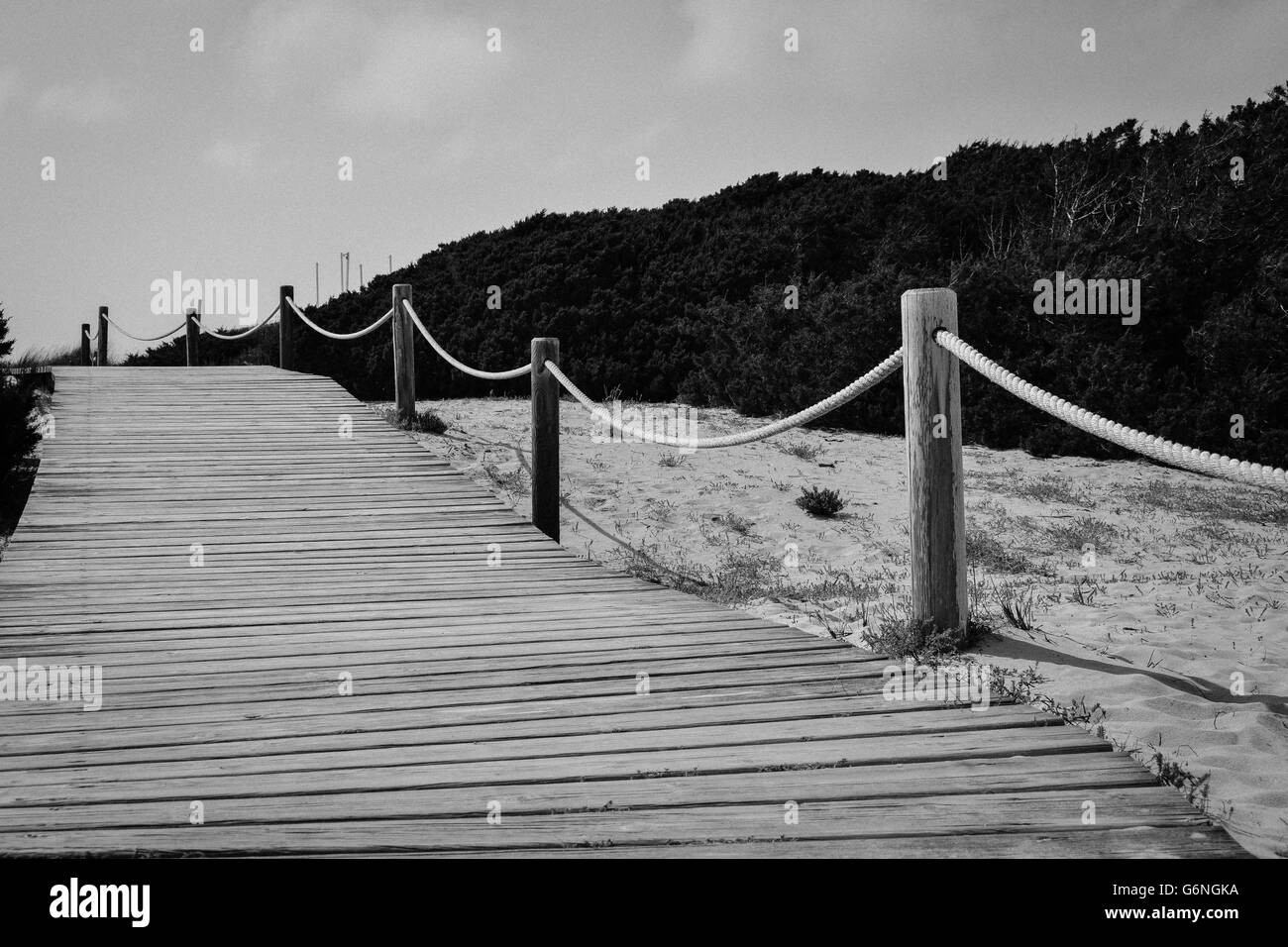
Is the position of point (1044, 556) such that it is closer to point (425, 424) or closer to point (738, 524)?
point (738, 524)

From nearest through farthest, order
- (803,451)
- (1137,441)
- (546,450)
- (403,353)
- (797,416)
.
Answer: (1137,441), (797,416), (546,450), (403,353), (803,451)

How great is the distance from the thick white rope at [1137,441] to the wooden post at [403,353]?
7137 mm

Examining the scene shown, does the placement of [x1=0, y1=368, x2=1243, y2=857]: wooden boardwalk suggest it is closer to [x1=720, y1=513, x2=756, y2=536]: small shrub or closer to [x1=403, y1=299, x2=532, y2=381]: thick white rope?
[x1=403, y1=299, x2=532, y2=381]: thick white rope

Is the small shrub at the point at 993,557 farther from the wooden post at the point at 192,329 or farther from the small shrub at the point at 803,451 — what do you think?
the wooden post at the point at 192,329

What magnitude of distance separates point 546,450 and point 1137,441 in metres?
4.18

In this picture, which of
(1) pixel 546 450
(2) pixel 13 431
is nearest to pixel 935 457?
(1) pixel 546 450

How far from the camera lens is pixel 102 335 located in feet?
63.0

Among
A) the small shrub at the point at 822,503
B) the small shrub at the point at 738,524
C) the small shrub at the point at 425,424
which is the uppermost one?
the small shrub at the point at 425,424

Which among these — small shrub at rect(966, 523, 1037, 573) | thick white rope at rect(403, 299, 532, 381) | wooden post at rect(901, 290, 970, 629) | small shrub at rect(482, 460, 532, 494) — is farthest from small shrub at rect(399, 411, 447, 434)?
wooden post at rect(901, 290, 970, 629)

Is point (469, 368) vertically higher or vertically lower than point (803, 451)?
higher

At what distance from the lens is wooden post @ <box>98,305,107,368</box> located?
19141 millimetres

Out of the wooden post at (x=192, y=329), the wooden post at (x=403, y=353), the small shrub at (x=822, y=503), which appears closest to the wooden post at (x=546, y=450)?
the small shrub at (x=822, y=503)

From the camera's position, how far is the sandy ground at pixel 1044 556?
155 inches
